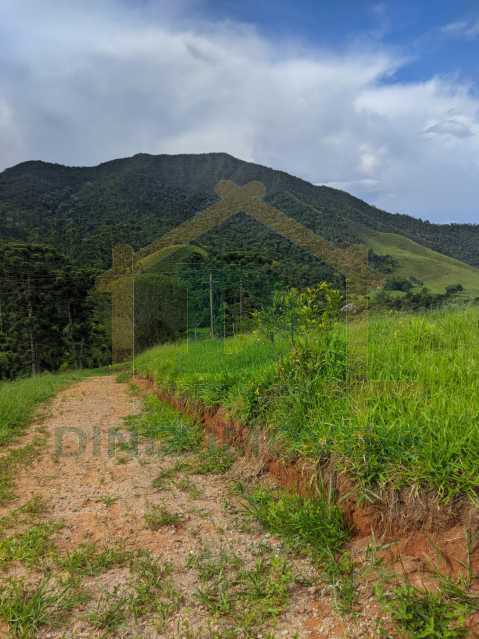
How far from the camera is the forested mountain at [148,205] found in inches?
881

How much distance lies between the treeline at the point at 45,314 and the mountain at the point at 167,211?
11.7 ft

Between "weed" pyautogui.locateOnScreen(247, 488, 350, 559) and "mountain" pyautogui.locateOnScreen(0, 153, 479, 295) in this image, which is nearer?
"weed" pyautogui.locateOnScreen(247, 488, 350, 559)

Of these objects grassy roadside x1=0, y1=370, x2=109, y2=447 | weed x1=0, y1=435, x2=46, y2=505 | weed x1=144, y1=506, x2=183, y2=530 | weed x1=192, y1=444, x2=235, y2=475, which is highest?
weed x1=144, y1=506, x2=183, y2=530

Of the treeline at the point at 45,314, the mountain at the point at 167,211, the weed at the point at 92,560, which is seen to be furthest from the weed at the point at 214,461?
the treeline at the point at 45,314

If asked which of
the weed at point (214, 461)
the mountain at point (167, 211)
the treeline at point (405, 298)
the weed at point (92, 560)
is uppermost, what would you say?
the mountain at point (167, 211)

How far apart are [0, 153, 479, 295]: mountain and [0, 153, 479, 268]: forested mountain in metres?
0.08

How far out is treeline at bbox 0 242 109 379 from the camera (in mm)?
22438

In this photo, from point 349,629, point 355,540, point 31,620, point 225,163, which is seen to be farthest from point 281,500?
point 225,163

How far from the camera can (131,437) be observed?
4750mm

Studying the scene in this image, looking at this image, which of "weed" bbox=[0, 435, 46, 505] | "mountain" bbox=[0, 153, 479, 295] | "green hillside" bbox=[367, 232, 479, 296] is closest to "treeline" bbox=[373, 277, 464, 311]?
"green hillside" bbox=[367, 232, 479, 296]

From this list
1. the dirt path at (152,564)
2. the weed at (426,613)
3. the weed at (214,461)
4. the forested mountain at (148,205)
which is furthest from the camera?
the forested mountain at (148,205)

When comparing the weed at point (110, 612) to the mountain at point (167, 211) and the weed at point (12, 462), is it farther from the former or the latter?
the mountain at point (167, 211)

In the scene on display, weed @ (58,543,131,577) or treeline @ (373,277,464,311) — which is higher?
treeline @ (373,277,464,311)

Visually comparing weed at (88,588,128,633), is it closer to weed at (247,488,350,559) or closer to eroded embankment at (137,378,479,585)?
weed at (247,488,350,559)
